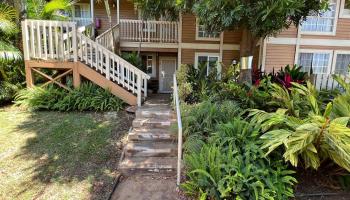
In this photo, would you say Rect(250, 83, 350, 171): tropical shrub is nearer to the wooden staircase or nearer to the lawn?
the wooden staircase

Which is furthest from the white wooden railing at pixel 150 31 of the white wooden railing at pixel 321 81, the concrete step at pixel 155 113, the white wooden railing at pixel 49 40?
the white wooden railing at pixel 321 81

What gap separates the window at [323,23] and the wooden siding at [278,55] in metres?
1.08

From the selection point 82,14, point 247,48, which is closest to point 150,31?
point 82,14

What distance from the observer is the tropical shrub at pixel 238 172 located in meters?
3.48

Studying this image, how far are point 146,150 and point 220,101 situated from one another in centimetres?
220

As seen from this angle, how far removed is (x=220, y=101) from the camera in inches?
239

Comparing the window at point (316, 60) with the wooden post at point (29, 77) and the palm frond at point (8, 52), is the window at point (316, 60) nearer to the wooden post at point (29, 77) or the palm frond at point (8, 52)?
the wooden post at point (29, 77)

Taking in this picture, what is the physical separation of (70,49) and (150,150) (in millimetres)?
4835

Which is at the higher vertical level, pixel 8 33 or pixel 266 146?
pixel 8 33

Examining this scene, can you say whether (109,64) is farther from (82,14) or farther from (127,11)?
(82,14)

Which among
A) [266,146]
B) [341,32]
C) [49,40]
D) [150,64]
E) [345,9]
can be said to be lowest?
[266,146]

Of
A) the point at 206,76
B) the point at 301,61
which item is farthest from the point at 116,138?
the point at 301,61

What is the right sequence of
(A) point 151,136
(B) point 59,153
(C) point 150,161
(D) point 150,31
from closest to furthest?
(C) point 150,161
(B) point 59,153
(A) point 151,136
(D) point 150,31

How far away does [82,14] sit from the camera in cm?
1302
